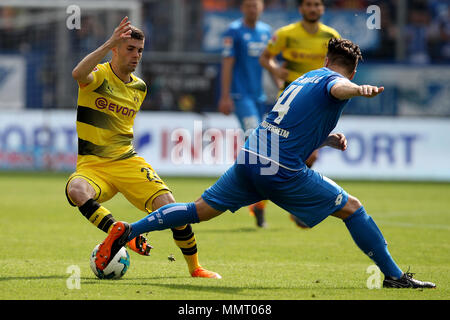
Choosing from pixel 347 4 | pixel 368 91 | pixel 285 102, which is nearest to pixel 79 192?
pixel 285 102

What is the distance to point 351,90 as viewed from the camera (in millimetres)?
5676

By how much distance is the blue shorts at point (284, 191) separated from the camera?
20.2 feet

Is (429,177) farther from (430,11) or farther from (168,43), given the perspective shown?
(168,43)

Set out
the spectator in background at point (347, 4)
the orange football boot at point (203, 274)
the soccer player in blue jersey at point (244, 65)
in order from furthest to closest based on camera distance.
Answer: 1. the spectator in background at point (347, 4)
2. the soccer player in blue jersey at point (244, 65)
3. the orange football boot at point (203, 274)

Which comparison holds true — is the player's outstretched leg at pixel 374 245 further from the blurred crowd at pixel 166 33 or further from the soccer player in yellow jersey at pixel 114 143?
the blurred crowd at pixel 166 33

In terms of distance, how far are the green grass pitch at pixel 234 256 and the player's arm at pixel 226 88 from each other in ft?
5.22

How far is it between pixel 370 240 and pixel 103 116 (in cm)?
263

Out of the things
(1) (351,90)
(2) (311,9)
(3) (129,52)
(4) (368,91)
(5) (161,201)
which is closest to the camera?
(4) (368,91)

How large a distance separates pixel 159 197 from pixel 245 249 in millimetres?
1902

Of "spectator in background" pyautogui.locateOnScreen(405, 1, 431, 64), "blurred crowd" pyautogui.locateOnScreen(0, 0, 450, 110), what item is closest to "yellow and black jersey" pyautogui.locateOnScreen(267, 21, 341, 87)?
"blurred crowd" pyautogui.locateOnScreen(0, 0, 450, 110)

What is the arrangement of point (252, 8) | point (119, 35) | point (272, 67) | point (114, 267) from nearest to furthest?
point (114, 267)
point (119, 35)
point (272, 67)
point (252, 8)

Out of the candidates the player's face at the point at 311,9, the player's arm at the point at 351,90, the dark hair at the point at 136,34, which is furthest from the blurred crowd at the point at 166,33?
the player's arm at the point at 351,90

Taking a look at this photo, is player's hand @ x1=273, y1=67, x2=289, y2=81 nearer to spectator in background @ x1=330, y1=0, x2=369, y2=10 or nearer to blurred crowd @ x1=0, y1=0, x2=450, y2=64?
blurred crowd @ x1=0, y1=0, x2=450, y2=64

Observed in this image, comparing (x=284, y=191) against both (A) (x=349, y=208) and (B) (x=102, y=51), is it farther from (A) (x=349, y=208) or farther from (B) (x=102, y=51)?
(B) (x=102, y=51)
